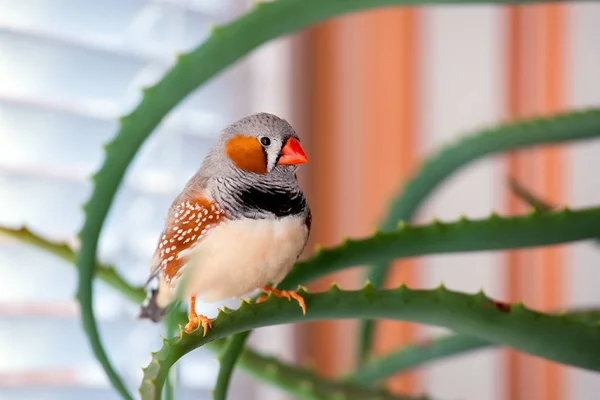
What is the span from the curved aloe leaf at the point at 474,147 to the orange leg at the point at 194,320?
192 mm

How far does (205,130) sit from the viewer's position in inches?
18.0

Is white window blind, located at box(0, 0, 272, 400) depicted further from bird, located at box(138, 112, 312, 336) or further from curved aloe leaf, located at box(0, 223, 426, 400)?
bird, located at box(138, 112, 312, 336)

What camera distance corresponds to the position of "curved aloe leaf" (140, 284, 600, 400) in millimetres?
231

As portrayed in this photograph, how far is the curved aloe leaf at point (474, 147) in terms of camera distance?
15.9 inches

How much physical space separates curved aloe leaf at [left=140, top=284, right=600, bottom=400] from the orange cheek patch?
43mm

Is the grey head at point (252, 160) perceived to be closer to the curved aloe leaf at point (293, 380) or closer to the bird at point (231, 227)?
the bird at point (231, 227)

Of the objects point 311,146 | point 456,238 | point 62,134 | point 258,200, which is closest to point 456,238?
point 456,238

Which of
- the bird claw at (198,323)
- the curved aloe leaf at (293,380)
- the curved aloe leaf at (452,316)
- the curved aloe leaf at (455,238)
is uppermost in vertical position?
the curved aloe leaf at (455,238)

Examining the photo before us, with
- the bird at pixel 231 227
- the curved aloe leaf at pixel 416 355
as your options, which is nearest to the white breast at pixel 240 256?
the bird at pixel 231 227

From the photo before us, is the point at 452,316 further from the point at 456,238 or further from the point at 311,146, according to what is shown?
the point at 311,146

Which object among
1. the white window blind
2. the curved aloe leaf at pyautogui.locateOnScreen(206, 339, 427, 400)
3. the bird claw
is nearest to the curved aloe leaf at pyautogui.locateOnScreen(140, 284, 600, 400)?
the bird claw

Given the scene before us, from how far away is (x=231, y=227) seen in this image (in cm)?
23

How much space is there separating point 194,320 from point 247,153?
6 cm

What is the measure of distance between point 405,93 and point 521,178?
197 millimetres
